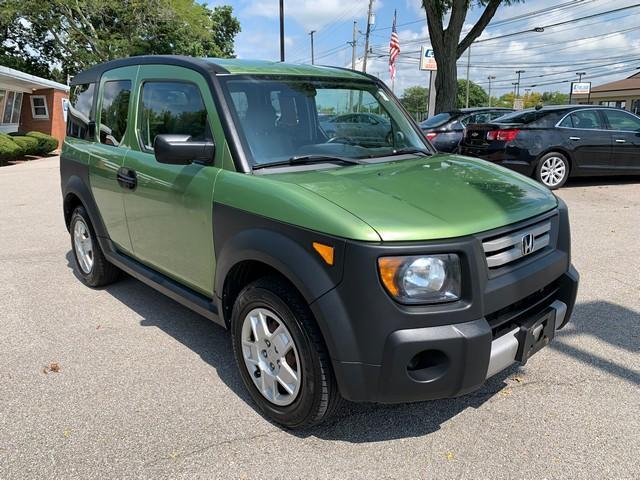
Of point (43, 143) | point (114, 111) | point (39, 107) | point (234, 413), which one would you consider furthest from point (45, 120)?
point (234, 413)

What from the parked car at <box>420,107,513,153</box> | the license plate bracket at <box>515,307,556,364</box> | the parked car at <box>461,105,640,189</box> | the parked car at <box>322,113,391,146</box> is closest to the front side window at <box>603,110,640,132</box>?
the parked car at <box>461,105,640,189</box>

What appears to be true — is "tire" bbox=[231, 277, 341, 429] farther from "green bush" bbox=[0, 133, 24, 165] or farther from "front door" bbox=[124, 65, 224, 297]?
"green bush" bbox=[0, 133, 24, 165]

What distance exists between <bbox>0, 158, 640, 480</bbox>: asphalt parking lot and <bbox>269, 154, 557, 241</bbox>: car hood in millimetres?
1106

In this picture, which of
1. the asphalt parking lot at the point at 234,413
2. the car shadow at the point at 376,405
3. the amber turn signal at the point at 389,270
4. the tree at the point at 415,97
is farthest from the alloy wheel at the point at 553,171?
the tree at the point at 415,97

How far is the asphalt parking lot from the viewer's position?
2533mm

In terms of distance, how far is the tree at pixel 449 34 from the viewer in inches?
609

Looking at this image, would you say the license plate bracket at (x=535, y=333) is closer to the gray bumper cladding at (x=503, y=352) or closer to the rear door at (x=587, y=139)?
the gray bumper cladding at (x=503, y=352)

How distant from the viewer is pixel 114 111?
14.1 ft

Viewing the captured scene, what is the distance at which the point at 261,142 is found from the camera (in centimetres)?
307

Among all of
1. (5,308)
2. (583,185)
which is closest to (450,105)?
(583,185)

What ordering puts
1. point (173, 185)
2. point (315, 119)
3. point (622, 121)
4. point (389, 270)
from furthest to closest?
point (622, 121) < point (315, 119) < point (173, 185) < point (389, 270)

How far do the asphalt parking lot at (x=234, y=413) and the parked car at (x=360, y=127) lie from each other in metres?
1.70

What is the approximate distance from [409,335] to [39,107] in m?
31.3

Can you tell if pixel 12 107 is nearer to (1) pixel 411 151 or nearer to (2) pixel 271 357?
(1) pixel 411 151
